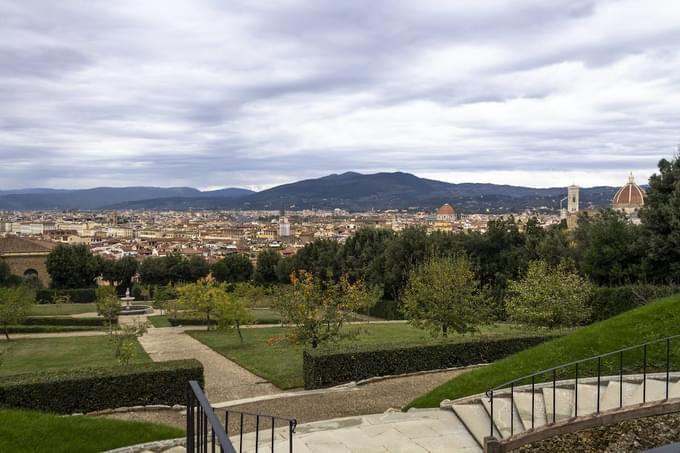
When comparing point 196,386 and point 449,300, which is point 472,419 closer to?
point 196,386

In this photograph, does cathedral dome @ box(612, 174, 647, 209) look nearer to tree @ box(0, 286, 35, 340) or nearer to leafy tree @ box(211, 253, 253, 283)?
leafy tree @ box(211, 253, 253, 283)

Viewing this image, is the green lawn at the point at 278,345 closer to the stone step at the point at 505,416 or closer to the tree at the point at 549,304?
the tree at the point at 549,304

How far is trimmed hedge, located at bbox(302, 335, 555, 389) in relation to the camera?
14.3 metres

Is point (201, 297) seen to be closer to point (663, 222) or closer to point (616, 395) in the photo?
point (616, 395)

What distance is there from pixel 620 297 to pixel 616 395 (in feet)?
61.0

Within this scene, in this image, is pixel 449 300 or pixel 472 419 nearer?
pixel 472 419

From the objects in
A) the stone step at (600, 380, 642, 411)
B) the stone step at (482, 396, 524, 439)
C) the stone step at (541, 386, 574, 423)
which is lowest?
the stone step at (482, 396, 524, 439)

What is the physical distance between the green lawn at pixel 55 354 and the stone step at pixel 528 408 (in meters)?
15.6

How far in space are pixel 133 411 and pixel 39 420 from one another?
2.77 metres

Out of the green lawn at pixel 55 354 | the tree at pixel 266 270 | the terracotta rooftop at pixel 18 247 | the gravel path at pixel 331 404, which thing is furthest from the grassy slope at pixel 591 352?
the terracotta rooftop at pixel 18 247

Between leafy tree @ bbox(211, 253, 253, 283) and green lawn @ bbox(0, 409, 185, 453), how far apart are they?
52.2 m

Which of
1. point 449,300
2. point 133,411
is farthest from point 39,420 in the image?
point 449,300

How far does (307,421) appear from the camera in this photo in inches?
Answer: 439

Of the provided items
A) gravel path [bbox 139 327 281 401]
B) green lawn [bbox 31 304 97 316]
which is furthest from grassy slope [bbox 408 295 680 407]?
green lawn [bbox 31 304 97 316]
